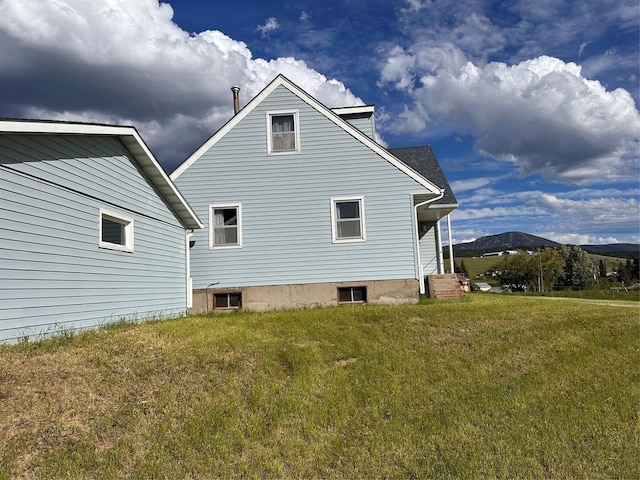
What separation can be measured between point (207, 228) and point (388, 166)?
5.73 metres

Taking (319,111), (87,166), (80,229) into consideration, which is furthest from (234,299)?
(319,111)

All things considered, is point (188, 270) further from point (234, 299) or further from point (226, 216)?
point (226, 216)

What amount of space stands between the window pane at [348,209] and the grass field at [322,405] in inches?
213

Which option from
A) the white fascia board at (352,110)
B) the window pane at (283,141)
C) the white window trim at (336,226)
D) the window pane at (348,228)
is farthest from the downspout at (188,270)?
the white fascia board at (352,110)

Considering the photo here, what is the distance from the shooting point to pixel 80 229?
26.5ft

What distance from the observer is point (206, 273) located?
13219 millimetres

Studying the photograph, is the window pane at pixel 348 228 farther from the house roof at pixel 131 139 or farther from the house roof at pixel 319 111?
the house roof at pixel 131 139

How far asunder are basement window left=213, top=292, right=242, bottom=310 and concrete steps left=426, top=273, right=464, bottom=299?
240 inches

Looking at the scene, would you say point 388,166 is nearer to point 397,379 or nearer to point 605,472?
point 397,379

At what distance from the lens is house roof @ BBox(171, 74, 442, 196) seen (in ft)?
42.7

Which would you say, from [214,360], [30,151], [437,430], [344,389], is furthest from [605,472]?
[30,151]

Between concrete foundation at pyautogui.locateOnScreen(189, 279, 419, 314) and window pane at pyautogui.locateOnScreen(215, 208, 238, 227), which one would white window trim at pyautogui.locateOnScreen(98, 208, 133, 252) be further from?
concrete foundation at pyautogui.locateOnScreen(189, 279, 419, 314)

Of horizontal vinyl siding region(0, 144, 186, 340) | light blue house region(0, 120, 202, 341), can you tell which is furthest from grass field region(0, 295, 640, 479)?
light blue house region(0, 120, 202, 341)

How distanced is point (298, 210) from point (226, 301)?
3.50m
